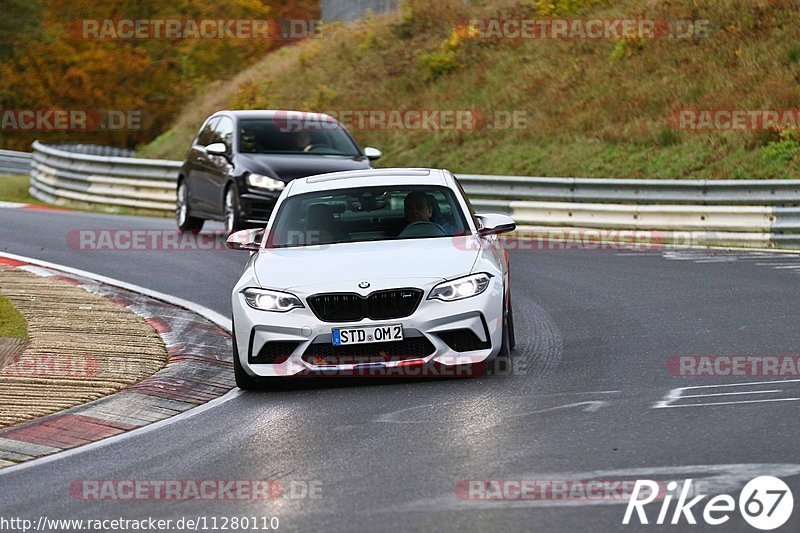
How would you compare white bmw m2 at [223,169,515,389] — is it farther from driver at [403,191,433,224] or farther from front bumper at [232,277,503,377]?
driver at [403,191,433,224]

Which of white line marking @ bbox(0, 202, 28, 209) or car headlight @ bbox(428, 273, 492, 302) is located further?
white line marking @ bbox(0, 202, 28, 209)

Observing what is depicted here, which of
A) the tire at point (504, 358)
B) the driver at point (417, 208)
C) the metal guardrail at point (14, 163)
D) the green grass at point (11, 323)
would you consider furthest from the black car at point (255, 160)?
the metal guardrail at point (14, 163)

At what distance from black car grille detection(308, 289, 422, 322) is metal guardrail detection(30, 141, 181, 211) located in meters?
16.8

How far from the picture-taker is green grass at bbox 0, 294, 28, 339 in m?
11.9

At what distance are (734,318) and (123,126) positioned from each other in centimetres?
4858

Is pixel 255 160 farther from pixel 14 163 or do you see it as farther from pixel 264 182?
pixel 14 163

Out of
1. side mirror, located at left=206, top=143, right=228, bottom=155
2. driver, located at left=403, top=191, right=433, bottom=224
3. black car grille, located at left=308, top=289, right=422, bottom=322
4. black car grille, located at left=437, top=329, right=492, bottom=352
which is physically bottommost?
black car grille, located at left=437, top=329, right=492, bottom=352

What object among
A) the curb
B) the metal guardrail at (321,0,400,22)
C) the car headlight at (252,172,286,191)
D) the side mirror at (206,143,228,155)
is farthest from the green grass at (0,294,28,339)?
the metal guardrail at (321,0,400,22)

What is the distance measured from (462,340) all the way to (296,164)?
9472 mm

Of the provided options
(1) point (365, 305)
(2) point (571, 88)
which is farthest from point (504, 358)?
(2) point (571, 88)

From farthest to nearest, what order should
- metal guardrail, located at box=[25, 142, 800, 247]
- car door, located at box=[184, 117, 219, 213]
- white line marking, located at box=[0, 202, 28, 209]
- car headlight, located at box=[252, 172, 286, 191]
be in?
white line marking, located at box=[0, 202, 28, 209]
car door, located at box=[184, 117, 219, 213]
metal guardrail, located at box=[25, 142, 800, 247]
car headlight, located at box=[252, 172, 286, 191]

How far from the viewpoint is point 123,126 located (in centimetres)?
5853

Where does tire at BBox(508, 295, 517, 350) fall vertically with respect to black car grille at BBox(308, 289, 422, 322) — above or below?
below

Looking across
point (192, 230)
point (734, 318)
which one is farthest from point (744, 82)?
point (734, 318)
